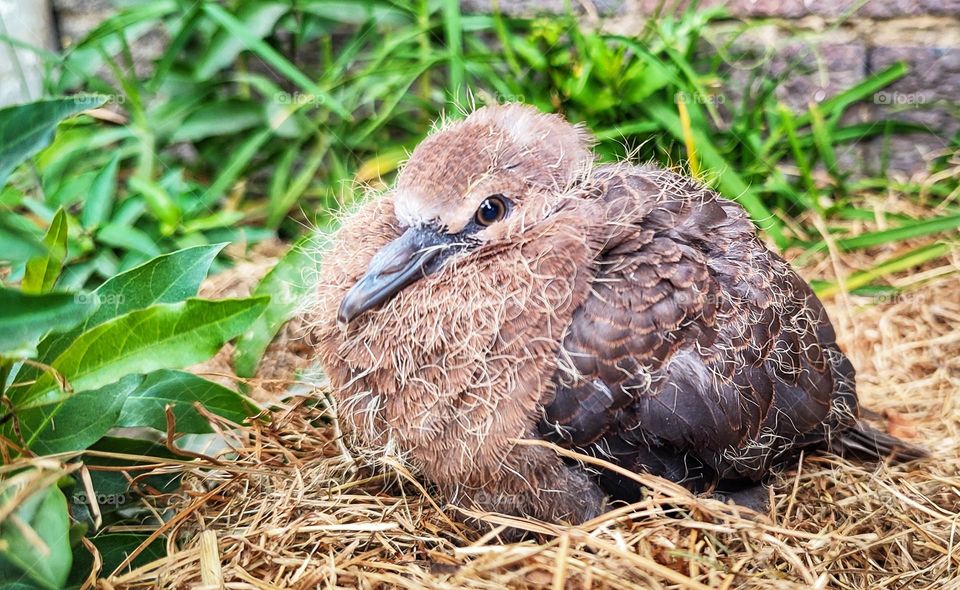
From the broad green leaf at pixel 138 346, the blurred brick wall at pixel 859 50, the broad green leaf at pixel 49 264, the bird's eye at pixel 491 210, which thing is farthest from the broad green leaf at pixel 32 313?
the blurred brick wall at pixel 859 50

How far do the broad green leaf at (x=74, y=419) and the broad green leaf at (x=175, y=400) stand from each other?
88mm

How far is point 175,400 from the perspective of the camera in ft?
5.65

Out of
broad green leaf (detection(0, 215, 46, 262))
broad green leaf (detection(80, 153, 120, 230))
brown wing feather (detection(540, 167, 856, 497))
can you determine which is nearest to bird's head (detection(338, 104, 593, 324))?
brown wing feather (detection(540, 167, 856, 497))

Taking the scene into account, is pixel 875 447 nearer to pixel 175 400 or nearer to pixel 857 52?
pixel 175 400

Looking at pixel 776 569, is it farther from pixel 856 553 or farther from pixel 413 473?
pixel 413 473

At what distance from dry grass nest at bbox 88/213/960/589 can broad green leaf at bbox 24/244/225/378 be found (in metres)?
0.31

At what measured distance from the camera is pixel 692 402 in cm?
156

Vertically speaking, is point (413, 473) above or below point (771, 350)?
below

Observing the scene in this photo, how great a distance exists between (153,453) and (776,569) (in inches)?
49.2

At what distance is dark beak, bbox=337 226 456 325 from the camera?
156cm

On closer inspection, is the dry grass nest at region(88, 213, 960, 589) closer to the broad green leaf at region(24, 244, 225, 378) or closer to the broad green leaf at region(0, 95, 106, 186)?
the broad green leaf at region(24, 244, 225, 378)

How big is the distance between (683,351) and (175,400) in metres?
1.02

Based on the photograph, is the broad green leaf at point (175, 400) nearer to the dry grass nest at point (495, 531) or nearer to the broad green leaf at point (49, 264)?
the dry grass nest at point (495, 531)

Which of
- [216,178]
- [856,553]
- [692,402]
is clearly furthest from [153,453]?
[216,178]
